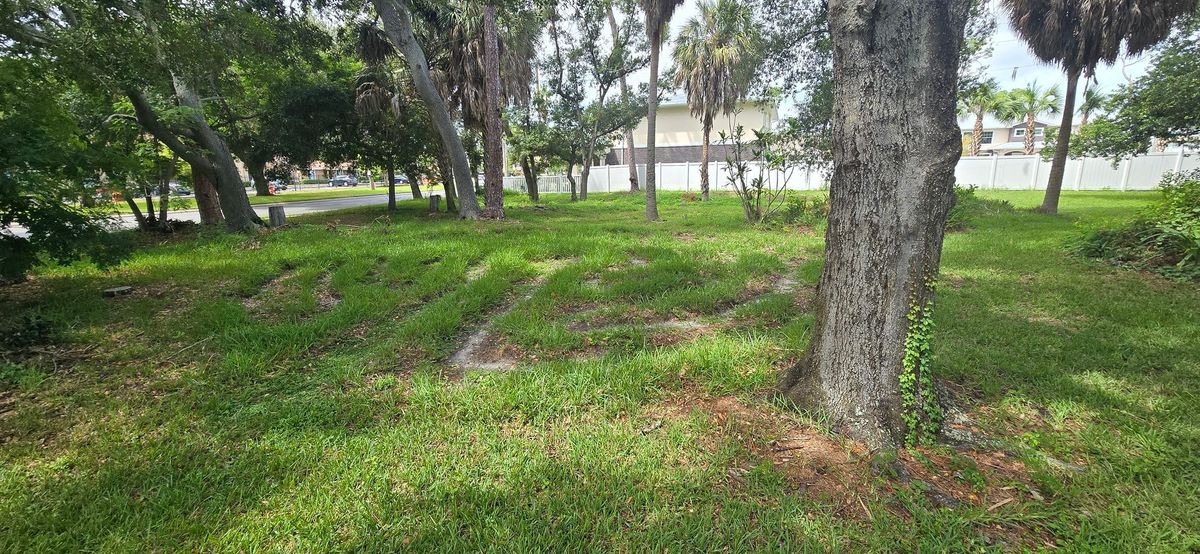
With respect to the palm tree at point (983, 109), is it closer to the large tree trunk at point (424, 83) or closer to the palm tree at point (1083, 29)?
the palm tree at point (1083, 29)

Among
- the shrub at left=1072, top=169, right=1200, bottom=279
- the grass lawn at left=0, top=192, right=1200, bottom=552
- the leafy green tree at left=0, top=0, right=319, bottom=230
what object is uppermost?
the leafy green tree at left=0, top=0, right=319, bottom=230

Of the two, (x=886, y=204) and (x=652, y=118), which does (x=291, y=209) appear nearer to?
(x=652, y=118)

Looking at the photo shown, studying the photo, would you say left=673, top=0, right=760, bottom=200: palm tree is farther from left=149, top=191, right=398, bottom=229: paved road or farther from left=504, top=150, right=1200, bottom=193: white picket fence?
left=149, top=191, right=398, bottom=229: paved road

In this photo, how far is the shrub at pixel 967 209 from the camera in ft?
30.5

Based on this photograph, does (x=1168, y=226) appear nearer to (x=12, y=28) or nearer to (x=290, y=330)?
(x=290, y=330)

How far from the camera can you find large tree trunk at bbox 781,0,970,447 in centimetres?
203

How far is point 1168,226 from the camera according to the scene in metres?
5.38

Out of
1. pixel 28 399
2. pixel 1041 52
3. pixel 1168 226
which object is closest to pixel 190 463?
A: pixel 28 399

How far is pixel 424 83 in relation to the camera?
10.1m

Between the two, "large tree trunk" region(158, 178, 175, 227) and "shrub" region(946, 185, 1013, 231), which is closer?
"shrub" region(946, 185, 1013, 231)

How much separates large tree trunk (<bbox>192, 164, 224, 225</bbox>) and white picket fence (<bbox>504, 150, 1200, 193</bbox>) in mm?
15249

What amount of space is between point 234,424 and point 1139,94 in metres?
17.3

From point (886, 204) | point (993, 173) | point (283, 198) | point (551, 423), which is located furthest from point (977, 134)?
point (283, 198)

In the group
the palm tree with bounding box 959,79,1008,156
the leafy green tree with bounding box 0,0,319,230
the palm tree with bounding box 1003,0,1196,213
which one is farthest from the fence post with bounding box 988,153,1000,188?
the leafy green tree with bounding box 0,0,319,230
